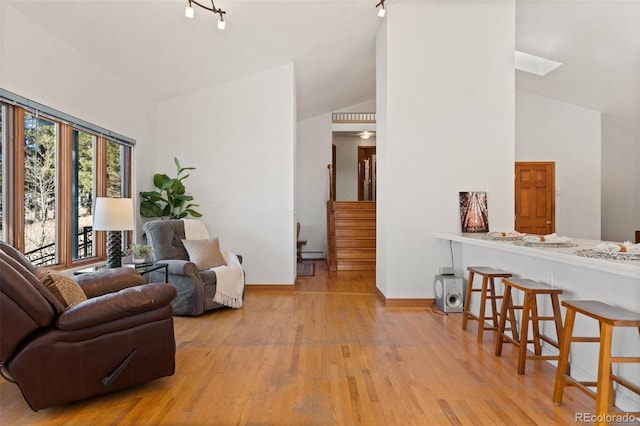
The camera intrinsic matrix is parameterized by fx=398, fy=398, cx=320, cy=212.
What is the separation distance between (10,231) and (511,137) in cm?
522

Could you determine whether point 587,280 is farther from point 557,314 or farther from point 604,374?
point 604,374

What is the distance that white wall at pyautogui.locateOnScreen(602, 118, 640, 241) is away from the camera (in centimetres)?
784

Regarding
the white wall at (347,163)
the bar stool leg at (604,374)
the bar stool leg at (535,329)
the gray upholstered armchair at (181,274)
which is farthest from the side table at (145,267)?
the white wall at (347,163)

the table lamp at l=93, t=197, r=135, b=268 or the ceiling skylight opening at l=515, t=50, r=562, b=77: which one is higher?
the ceiling skylight opening at l=515, t=50, r=562, b=77

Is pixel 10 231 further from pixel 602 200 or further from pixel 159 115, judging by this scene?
pixel 602 200

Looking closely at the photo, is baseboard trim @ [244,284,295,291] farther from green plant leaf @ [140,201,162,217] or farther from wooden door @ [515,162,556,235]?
wooden door @ [515,162,556,235]

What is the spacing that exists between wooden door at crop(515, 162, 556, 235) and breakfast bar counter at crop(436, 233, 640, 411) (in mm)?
5084

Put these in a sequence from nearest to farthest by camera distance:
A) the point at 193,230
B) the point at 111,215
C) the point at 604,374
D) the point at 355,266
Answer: the point at 604,374 < the point at 111,215 < the point at 193,230 < the point at 355,266

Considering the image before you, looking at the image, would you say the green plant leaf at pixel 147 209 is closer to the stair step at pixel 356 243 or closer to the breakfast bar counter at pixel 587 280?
the stair step at pixel 356 243

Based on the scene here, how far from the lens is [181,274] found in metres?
4.29

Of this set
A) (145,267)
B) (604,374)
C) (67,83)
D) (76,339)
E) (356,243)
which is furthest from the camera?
(356,243)

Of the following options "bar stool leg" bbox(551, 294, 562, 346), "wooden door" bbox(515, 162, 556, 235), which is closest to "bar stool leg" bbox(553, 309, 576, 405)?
"bar stool leg" bbox(551, 294, 562, 346)

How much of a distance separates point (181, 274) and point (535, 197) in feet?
23.3

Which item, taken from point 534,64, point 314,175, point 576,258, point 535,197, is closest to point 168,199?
point 314,175
